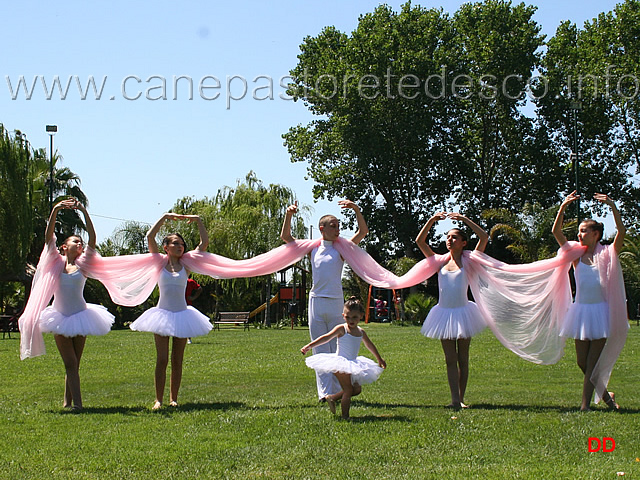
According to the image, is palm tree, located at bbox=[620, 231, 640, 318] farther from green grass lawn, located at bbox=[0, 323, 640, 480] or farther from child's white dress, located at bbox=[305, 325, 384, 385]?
child's white dress, located at bbox=[305, 325, 384, 385]

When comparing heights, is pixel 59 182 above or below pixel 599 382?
above

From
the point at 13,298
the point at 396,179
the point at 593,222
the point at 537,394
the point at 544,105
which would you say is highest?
the point at 544,105

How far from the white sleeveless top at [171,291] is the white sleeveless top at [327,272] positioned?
1713mm

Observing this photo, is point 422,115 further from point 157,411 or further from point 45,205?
point 157,411

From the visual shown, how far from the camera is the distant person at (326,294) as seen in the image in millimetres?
10109

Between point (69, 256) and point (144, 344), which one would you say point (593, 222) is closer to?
point (69, 256)

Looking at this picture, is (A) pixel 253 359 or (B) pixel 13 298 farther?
(B) pixel 13 298

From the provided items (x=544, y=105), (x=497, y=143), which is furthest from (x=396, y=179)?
(x=544, y=105)

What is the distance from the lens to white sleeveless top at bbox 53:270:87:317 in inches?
398

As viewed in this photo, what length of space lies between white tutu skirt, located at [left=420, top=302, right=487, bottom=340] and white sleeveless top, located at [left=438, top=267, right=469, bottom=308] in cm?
7

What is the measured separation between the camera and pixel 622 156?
49.9 meters

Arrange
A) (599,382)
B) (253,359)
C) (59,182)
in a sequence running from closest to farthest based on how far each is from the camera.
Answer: (599,382)
(253,359)
(59,182)

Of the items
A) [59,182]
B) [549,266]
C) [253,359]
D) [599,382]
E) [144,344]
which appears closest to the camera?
[599,382]

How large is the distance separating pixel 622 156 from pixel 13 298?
40703mm
